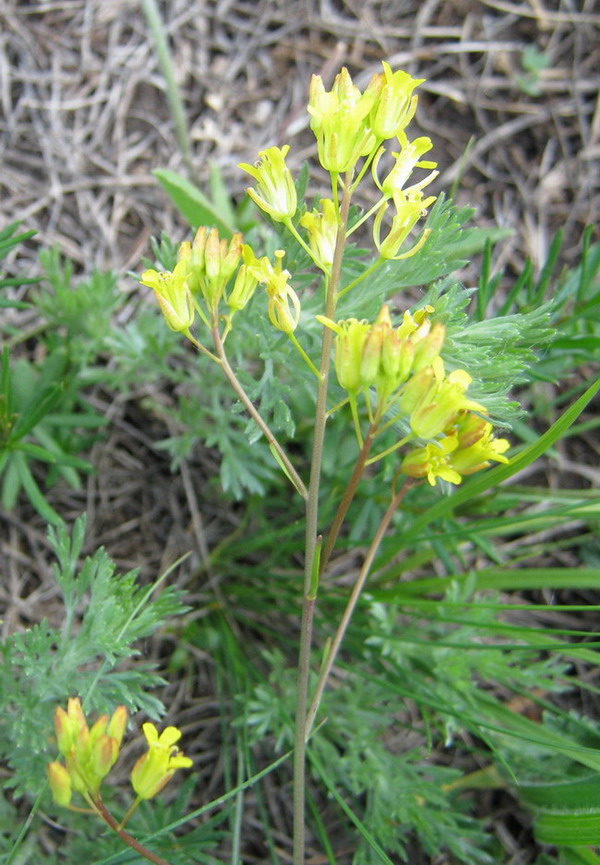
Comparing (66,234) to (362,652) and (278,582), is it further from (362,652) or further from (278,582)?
(362,652)

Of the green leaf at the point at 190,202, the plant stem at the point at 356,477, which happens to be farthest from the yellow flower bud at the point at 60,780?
the green leaf at the point at 190,202

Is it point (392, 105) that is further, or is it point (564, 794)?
point (564, 794)

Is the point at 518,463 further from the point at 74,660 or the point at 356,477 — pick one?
the point at 74,660

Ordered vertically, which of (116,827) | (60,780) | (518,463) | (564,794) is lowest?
(564,794)

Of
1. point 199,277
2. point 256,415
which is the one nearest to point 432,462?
point 256,415

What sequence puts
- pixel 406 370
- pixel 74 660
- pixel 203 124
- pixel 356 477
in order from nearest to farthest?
pixel 406 370
pixel 356 477
pixel 74 660
pixel 203 124

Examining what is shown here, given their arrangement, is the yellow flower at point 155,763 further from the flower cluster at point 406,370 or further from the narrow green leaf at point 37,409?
the narrow green leaf at point 37,409

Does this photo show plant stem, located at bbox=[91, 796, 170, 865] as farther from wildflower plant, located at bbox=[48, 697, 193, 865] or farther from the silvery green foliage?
the silvery green foliage

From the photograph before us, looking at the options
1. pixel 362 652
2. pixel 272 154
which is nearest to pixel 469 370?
pixel 272 154
